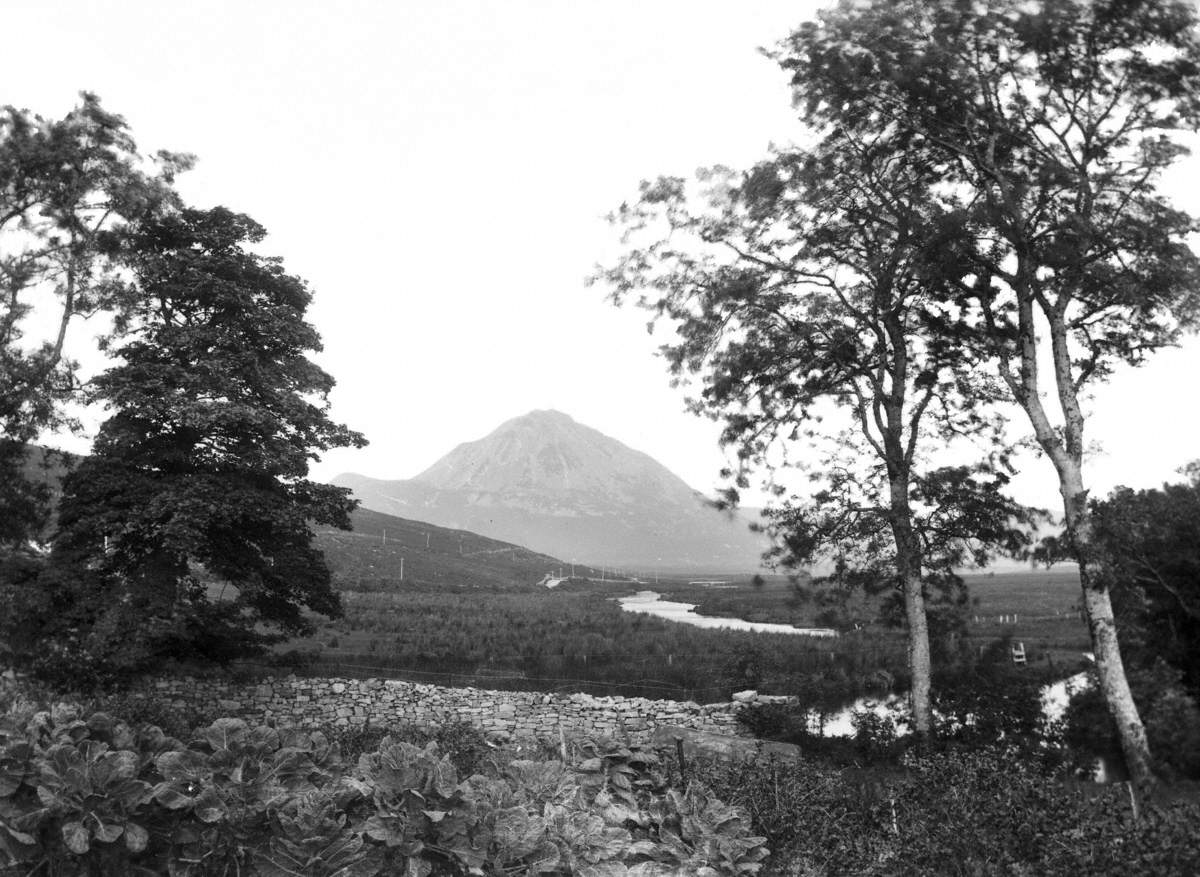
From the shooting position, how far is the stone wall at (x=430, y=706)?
16.9 metres

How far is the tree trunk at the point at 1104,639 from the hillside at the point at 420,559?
42.5m

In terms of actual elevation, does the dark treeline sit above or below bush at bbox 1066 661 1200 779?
below

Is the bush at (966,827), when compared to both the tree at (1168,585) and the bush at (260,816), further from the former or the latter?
the tree at (1168,585)

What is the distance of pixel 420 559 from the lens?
89.5m

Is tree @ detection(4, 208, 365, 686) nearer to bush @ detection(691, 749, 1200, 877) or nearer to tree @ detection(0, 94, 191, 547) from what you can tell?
tree @ detection(0, 94, 191, 547)

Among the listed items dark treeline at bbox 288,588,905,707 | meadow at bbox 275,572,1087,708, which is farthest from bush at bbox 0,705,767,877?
dark treeline at bbox 288,588,905,707

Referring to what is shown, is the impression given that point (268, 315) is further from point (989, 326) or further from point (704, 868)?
point (704, 868)

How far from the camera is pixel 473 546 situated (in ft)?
407

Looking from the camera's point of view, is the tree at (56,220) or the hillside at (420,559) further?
the hillside at (420,559)

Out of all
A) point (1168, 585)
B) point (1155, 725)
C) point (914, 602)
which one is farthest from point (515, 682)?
point (1168, 585)

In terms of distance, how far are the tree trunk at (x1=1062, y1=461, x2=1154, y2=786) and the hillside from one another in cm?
4254

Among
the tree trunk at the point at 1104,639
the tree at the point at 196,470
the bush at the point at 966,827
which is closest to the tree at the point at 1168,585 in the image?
the tree trunk at the point at 1104,639

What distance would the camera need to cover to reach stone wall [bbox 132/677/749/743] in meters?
16.9

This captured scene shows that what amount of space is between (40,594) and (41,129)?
12.2 m
